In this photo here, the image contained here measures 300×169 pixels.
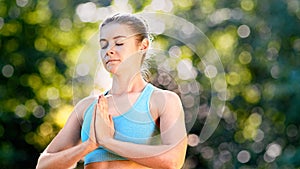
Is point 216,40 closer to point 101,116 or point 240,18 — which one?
point 240,18

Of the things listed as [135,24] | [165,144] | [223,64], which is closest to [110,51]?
[135,24]

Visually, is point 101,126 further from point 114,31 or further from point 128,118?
point 114,31

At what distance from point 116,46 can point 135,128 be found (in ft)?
0.99

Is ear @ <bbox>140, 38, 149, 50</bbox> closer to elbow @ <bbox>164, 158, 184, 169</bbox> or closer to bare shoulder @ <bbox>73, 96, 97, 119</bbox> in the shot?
bare shoulder @ <bbox>73, 96, 97, 119</bbox>

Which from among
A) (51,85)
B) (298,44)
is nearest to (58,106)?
(51,85)

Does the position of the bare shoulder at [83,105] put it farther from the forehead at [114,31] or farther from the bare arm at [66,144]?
the forehead at [114,31]

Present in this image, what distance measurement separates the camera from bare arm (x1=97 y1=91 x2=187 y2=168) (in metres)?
3.11

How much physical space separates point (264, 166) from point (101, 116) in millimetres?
7659

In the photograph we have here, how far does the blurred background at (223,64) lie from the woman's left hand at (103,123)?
686 centimetres

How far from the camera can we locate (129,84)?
3.24 metres

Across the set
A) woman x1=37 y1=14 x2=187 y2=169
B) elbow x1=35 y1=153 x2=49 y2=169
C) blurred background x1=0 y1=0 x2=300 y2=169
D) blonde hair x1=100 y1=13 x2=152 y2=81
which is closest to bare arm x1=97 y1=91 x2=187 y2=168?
woman x1=37 y1=14 x2=187 y2=169

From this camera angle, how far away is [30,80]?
37.4ft

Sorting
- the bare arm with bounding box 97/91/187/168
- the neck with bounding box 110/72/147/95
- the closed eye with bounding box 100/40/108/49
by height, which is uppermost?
the closed eye with bounding box 100/40/108/49

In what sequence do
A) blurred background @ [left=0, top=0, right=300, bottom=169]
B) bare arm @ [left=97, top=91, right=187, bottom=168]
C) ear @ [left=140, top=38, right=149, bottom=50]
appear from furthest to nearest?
blurred background @ [left=0, top=0, right=300, bottom=169]
ear @ [left=140, top=38, right=149, bottom=50]
bare arm @ [left=97, top=91, right=187, bottom=168]
